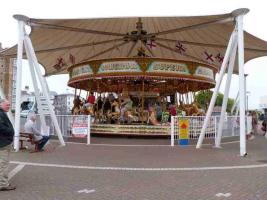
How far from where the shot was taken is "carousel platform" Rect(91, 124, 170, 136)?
1966cm

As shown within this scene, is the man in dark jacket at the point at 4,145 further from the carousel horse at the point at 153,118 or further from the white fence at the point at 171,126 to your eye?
the carousel horse at the point at 153,118

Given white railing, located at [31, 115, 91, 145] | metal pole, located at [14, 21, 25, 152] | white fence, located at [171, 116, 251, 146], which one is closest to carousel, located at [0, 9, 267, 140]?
metal pole, located at [14, 21, 25, 152]

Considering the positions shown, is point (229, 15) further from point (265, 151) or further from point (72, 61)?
point (72, 61)

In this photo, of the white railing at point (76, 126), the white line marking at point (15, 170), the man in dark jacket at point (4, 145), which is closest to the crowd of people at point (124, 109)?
the white railing at point (76, 126)

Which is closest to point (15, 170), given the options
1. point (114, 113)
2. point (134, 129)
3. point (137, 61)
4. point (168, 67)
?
point (134, 129)

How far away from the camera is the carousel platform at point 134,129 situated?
19656 millimetres

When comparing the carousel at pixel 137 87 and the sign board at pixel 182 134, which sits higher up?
the carousel at pixel 137 87

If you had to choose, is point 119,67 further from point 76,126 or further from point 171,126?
point 171,126

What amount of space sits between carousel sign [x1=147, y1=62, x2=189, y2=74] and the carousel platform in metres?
3.02

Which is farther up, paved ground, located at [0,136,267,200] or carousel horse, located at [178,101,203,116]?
carousel horse, located at [178,101,203,116]

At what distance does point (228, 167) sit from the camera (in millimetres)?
10602

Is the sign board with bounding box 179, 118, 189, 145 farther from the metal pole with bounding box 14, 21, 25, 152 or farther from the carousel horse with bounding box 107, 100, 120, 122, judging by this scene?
the metal pole with bounding box 14, 21, 25, 152

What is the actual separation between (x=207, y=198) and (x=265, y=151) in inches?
328

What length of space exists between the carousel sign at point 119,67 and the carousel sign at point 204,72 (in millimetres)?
3461
